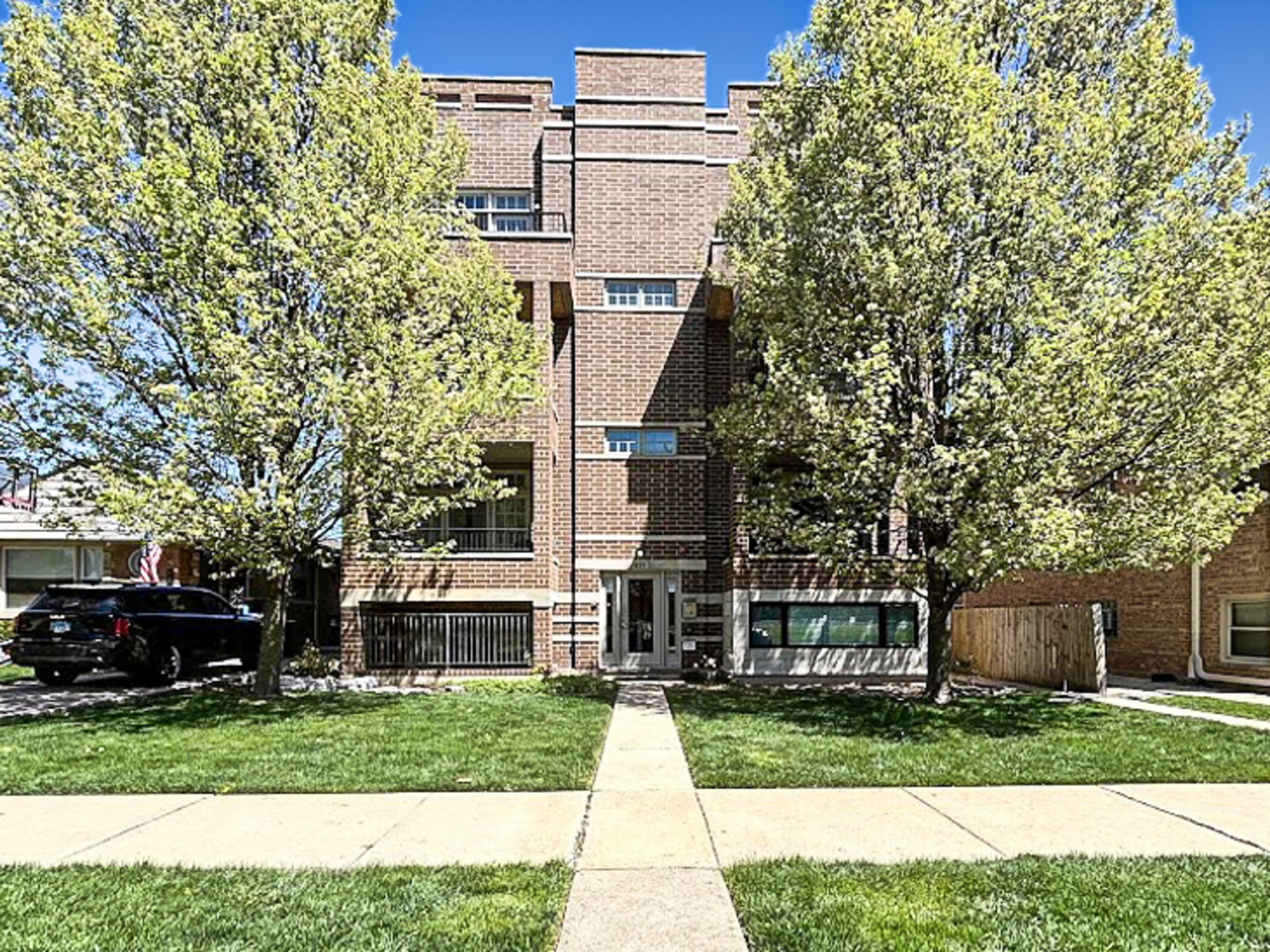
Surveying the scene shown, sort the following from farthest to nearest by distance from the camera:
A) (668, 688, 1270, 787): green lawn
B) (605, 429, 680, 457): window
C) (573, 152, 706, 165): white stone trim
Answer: (573, 152, 706, 165): white stone trim
(605, 429, 680, 457): window
(668, 688, 1270, 787): green lawn

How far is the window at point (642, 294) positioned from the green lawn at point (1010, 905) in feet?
48.6

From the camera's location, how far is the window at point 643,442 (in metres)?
18.3

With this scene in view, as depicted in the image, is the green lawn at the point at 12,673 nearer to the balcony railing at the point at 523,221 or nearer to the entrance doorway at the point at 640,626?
the entrance doorway at the point at 640,626

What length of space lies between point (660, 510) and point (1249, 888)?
45.6 ft

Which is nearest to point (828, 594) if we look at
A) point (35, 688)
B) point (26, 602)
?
point (35, 688)

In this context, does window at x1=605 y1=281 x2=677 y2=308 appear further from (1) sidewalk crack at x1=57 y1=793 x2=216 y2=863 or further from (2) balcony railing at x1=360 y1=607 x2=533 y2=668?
(1) sidewalk crack at x1=57 y1=793 x2=216 y2=863

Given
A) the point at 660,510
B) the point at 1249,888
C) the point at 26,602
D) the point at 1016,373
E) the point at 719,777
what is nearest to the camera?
the point at 1249,888

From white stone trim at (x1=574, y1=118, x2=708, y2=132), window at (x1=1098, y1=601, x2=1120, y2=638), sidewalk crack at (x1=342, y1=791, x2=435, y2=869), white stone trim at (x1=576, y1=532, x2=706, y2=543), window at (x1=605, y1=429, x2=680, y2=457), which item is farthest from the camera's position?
white stone trim at (x1=574, y1=118, x2=708, y2=132)

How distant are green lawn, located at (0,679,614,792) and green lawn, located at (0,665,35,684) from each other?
5.65 metres

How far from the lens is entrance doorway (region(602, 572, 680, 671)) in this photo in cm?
1817

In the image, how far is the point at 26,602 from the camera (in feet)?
75.2

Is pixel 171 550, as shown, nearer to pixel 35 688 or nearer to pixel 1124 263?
pixel 35 688

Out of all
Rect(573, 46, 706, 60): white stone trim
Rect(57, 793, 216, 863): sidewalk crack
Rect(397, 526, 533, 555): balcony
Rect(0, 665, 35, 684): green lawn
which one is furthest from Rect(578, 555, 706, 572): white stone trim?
Rect(57, 793, 216, 863): sidewalk crack

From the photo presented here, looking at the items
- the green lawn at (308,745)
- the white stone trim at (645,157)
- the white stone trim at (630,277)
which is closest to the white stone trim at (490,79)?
the white stone trim at (645,157)
